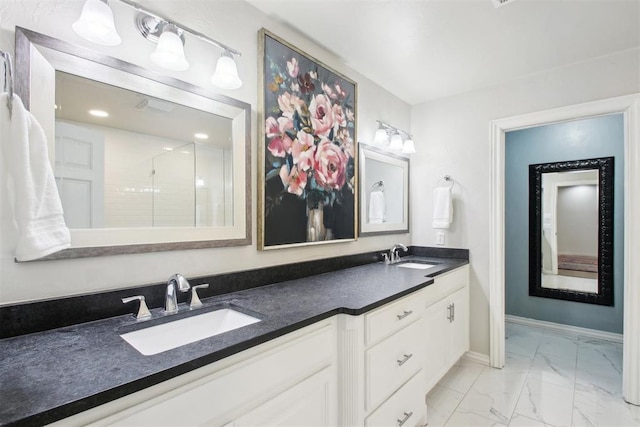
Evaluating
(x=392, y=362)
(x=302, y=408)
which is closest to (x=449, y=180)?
(x=392, y=362)

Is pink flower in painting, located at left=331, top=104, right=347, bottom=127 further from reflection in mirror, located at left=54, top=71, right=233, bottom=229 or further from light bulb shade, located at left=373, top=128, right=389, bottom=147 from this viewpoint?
reflection in mirror, located at left=54, top=71, right=233, bottom=229

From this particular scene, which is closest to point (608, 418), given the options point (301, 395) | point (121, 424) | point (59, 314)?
point (301, 395)

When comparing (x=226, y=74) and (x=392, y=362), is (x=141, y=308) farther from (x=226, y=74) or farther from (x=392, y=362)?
(x=392, y=362)

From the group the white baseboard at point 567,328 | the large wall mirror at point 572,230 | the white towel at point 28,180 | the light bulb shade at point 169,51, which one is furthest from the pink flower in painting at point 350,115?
the white baseboard at point 567,328

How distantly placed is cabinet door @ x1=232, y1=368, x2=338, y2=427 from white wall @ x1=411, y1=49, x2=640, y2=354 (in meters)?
1.96

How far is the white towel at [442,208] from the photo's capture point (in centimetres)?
274

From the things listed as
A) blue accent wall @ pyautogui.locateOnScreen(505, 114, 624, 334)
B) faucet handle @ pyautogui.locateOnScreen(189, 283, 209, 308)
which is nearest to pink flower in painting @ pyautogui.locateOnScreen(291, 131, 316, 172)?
faucet handle @ pyautogui.locateOnScreen(189, 283, 209, 308)

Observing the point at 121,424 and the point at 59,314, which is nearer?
the point at 121,424

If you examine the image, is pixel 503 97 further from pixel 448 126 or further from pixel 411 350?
pixel 411 350

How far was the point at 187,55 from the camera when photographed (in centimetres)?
142

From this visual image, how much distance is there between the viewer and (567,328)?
3.29 metres

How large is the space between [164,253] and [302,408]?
819 millimetres

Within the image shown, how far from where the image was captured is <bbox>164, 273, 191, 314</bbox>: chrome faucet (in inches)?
48.7

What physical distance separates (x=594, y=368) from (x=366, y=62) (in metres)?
2.97
